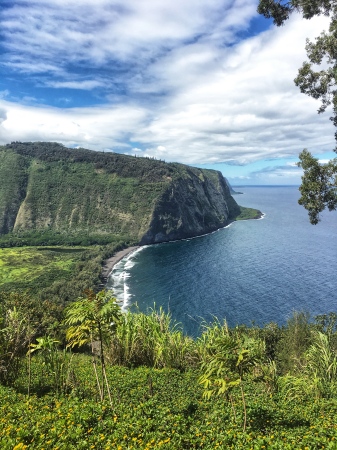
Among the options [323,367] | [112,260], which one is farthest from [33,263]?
[323,367]

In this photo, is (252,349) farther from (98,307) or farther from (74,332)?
(74,332)

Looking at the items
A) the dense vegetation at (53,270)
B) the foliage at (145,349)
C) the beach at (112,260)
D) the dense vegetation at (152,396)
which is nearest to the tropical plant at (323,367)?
the dense vegetation at (152,396)

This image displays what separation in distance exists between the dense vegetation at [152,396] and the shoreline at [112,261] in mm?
90736

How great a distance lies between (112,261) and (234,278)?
5685 centimetres

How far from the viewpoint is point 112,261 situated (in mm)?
136000

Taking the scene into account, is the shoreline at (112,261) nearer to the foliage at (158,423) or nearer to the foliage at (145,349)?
the foliage at (145,349)

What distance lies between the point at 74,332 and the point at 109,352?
6.90m

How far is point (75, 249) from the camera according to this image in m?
163

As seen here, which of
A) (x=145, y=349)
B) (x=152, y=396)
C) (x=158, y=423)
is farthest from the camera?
(x=145, y=349)

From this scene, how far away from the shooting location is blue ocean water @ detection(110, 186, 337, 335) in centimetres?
7725

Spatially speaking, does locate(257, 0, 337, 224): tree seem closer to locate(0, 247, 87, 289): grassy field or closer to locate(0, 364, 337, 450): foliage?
locate(0, 364, 337, 450): foliage

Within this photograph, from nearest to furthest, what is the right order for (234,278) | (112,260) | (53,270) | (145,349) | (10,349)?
(10,349), (145,349), (234,278), (53,270), (112,260)

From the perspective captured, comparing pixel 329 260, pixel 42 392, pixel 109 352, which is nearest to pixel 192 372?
pixel 109 352

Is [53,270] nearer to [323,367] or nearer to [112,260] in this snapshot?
[112,260]
